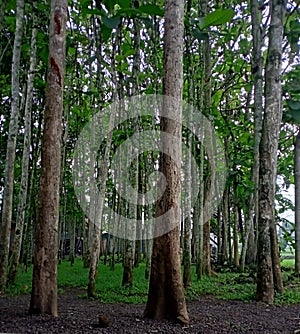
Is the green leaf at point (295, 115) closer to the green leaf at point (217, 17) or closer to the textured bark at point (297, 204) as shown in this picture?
the green leaf at point (217, 17)

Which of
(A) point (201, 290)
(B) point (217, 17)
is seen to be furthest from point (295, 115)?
(A) point (201, 290)

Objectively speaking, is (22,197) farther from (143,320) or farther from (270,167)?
(270,167)

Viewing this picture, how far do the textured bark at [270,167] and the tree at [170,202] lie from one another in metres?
2.09

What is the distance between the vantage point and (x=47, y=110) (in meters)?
4.69

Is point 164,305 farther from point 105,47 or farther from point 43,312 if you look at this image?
point 105,47

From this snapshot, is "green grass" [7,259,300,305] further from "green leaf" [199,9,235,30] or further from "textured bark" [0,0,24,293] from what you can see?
"green leaf" [199,9,235,30]

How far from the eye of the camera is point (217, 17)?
4.21m

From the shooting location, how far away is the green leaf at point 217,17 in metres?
4.10

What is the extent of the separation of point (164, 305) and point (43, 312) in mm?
1235

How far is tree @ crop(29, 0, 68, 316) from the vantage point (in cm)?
435

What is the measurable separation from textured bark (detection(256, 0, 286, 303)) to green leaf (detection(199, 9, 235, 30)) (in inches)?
92.4

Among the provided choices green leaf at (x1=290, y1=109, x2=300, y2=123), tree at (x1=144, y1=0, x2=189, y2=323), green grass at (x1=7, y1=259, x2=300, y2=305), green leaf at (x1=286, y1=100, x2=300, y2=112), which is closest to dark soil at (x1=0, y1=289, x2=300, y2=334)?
tree at (x1=144, y1=0, x2=189, y2=323)

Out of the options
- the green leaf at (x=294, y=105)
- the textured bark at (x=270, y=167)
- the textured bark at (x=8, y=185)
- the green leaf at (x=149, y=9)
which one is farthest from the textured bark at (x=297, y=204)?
the green leaf at (x=149, y=9)

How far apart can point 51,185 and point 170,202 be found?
4.24 feet
